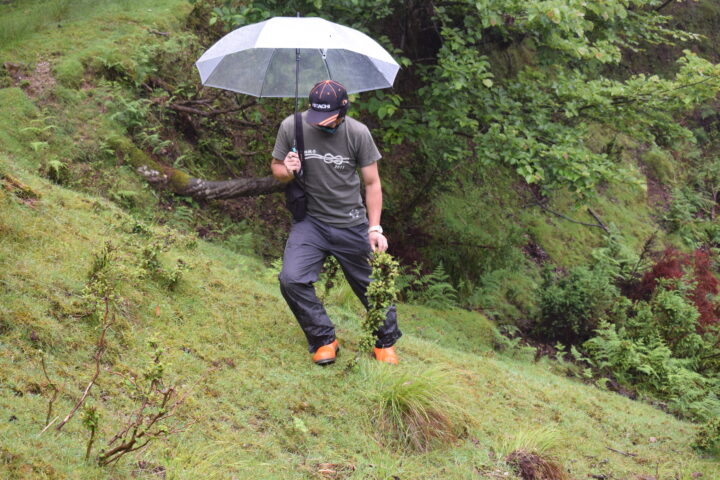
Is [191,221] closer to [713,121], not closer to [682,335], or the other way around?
[682,335]

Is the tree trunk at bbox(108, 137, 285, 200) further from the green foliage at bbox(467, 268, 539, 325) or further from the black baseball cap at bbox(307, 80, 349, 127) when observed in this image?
the green foliage at bbox(467, 268, 539, 325)

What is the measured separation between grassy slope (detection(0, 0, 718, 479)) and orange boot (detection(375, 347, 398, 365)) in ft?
0.85

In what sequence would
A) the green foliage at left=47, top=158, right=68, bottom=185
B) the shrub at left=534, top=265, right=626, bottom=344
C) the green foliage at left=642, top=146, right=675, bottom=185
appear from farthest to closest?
the green foliage at left=642, top=146, right=675, bottom=185 < the shrub at left=534, top=265, right=626, bottom=344 < the green foliage at left=47, top=158, right=68, bottom=185

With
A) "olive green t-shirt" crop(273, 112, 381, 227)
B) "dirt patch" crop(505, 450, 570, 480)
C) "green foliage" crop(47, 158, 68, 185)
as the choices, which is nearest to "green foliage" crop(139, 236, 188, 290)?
"olive green t-shirt" crop(273, 112, 381, 227)

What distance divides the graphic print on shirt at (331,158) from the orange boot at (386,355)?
5.37 feet

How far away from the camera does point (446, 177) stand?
40.3 ft

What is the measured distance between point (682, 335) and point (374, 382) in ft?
23.0

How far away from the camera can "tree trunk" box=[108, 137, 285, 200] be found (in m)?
8.06

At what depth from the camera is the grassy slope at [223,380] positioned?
3.31m

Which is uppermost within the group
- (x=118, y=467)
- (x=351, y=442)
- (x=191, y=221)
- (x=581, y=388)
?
(x=118, y=467)

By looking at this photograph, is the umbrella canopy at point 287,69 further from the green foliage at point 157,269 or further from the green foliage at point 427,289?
the green foliage at point 427,289

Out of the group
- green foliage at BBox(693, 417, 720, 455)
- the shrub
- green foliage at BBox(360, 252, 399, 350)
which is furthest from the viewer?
the shrub

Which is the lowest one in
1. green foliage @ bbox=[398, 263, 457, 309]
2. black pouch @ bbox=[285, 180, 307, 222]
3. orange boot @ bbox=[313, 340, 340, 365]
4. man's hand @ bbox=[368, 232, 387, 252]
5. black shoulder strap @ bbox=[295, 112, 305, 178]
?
green foliage @ bbox=[398, 263, 457, 309]

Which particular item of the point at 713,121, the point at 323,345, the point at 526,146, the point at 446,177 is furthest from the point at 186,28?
the point at 713,121
